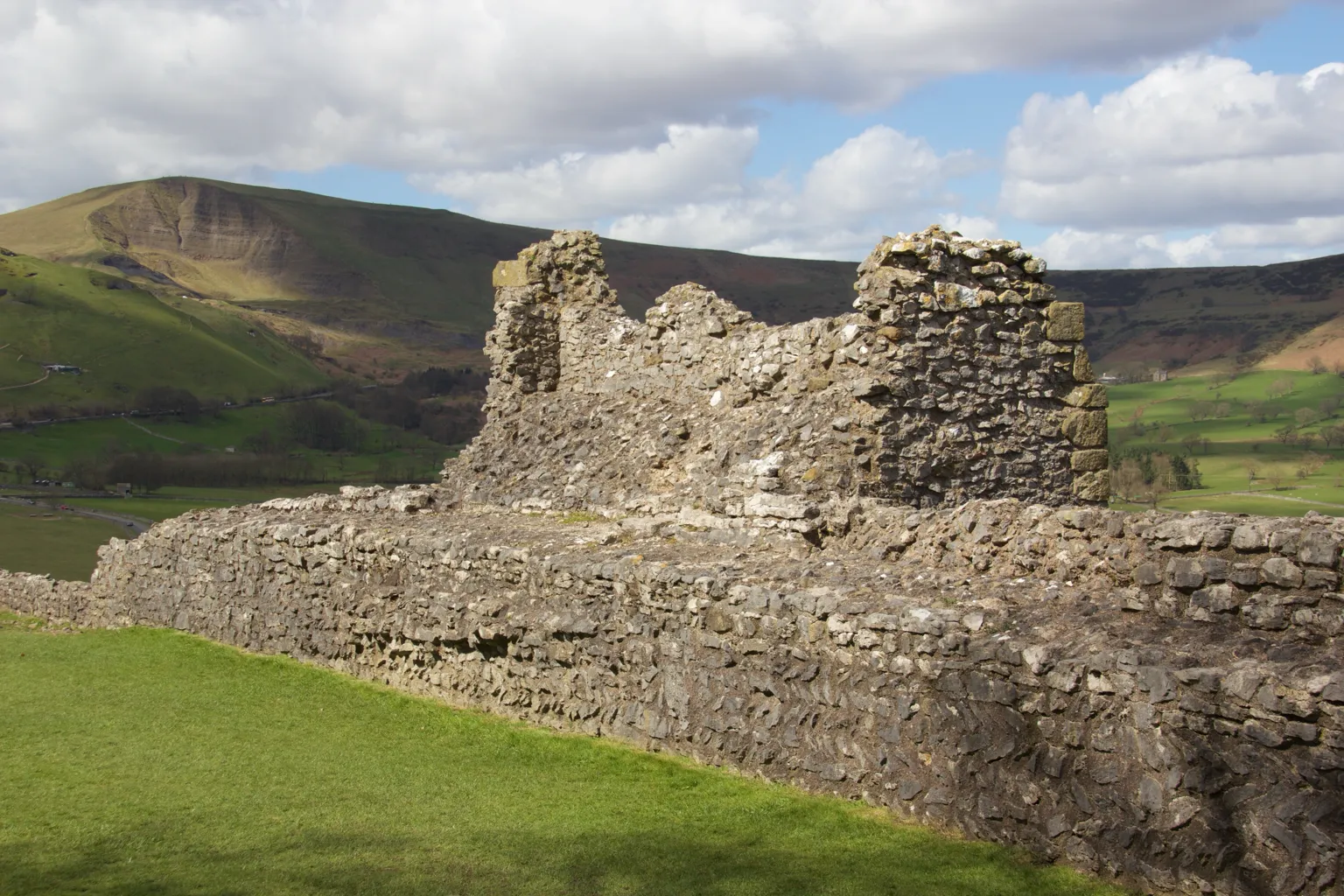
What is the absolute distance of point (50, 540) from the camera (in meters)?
45.3

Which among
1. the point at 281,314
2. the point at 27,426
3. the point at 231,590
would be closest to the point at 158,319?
the point at 281,314

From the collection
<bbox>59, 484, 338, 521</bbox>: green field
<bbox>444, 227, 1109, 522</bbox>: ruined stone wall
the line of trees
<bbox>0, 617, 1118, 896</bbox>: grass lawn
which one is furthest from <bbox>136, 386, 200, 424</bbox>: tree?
<bbox>0, 617, 1118, 896</bbox>: grass lawn

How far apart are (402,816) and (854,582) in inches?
133

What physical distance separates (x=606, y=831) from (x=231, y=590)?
29.4ft

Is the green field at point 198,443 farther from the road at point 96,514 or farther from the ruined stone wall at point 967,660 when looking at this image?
the ruined stone wall at point 967,660

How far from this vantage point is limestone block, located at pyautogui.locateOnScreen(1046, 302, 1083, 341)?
42.2 feet

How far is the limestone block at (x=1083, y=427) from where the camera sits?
42.5 ft

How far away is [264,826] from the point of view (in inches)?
311

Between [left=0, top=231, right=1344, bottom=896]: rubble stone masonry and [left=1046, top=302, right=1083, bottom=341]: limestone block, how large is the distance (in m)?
0.05

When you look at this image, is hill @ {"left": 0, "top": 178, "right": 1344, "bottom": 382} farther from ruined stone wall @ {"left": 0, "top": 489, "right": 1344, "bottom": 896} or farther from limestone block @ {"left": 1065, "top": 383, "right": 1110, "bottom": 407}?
ruined stone wall @ {"left": 0, "top": 489, "right": 1344, "bottom": 896}

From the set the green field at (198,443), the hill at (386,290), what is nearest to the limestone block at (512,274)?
the green field at (198,443)

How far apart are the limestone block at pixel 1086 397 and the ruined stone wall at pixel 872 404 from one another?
2 cm

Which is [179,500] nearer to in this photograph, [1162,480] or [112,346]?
[1162,480]

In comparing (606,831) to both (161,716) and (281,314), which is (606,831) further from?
(281,314)
